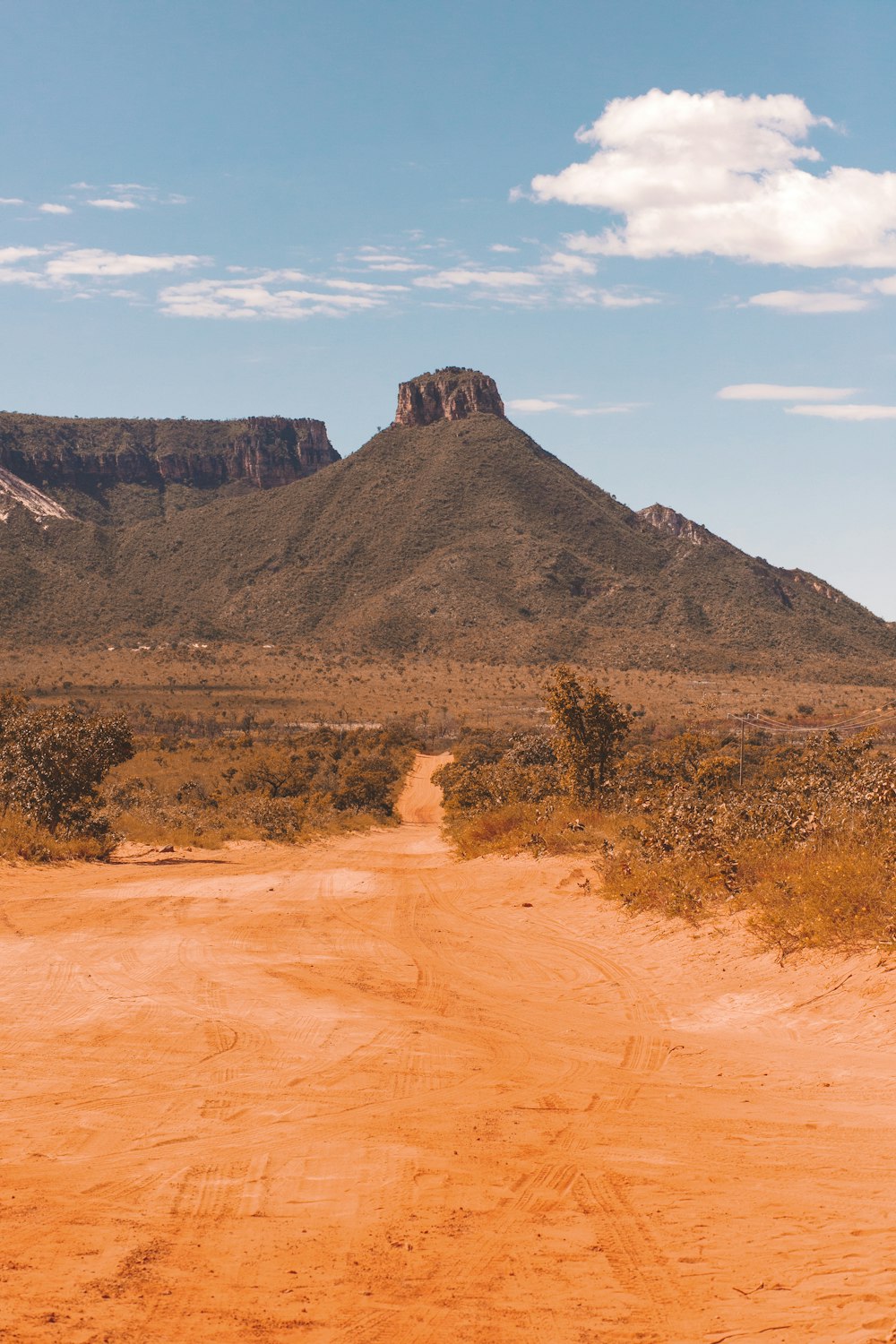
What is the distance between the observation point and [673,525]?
503 ft

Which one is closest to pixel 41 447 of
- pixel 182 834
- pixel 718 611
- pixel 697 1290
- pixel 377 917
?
pixel 718 611

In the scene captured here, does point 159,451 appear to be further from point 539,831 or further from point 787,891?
point 787,891

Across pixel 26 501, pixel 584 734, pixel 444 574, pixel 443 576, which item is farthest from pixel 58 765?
pixel 26 501

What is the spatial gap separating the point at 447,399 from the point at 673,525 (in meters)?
39.7

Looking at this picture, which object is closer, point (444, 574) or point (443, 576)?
point (443, 576)

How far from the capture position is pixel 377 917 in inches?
560

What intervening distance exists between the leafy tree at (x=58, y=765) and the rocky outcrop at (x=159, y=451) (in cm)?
13683

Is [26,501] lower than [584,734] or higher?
higher

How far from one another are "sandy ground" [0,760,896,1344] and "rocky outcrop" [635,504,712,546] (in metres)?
114

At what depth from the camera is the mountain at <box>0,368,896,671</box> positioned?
322 feet

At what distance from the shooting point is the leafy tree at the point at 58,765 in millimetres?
20516

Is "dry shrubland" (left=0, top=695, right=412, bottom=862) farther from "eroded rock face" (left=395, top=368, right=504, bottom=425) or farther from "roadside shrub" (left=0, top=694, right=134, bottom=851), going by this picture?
"eroded rock face" (left=395, top=368, right=504, bottom=425)

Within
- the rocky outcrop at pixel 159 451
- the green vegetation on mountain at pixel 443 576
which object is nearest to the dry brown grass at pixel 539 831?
the green vegetation on mountain at pixel 443 576

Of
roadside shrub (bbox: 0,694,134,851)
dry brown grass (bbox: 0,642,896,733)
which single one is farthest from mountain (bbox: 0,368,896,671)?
roadside shrub (bbox: 0,694,134,851)
